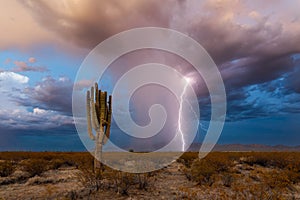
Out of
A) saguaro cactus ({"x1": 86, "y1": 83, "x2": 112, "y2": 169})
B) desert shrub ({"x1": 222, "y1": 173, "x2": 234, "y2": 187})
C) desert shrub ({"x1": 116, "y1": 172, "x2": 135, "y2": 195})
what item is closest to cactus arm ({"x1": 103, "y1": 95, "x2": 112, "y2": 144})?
saguaro cactus ({"x1": 86, "y1": 83, "x2": 112, "y2": 169})

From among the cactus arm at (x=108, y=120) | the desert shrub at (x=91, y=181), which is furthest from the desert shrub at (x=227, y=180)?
the cactus arm at (x=108, y=120)

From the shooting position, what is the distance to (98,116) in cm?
1244

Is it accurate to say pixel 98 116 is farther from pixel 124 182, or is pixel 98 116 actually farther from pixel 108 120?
pixel 124 182

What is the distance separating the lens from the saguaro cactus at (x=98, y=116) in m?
11.9

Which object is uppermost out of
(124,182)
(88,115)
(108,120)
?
(88,115)

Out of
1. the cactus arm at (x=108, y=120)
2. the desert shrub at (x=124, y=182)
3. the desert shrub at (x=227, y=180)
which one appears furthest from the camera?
the cactus arm at (x=108, y=120)

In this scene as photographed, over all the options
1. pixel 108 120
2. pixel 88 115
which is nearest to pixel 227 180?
pixel 108 120

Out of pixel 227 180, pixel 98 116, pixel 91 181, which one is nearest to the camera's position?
pixel 91 181

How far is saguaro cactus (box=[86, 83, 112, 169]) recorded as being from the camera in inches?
469

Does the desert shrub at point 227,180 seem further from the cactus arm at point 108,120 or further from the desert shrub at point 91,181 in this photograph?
the cactus arm at point 108,120

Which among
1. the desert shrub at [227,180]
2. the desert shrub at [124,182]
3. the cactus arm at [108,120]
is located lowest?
the desert shrub at [227,180]

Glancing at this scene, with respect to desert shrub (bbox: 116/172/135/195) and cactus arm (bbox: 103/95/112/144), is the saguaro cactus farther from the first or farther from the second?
desert shrub (bbox: 116/172/135/195)

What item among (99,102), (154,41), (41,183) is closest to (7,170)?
(41,183)

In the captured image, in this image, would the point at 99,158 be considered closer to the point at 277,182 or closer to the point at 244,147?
the point at 277,182
